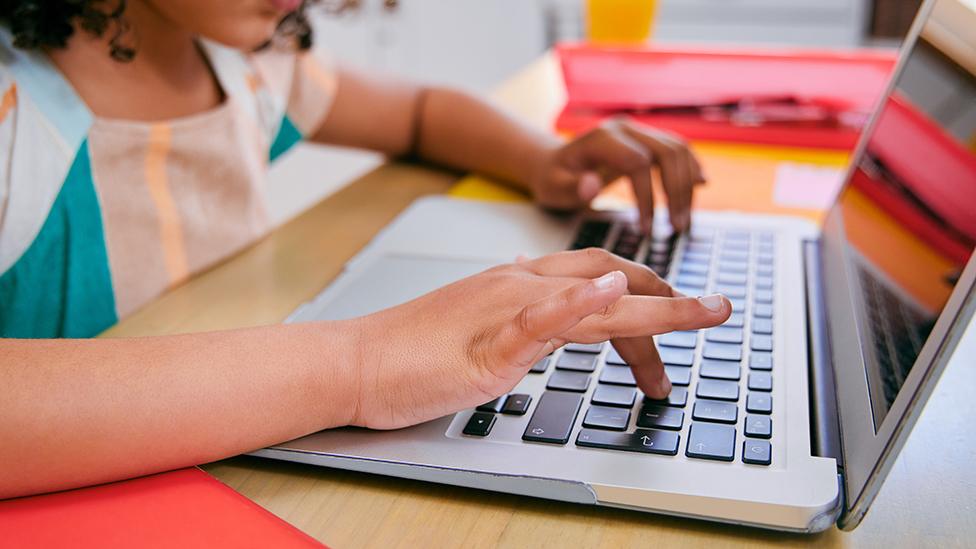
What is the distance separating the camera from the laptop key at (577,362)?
0.49 metres

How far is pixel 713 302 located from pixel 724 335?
10 cm

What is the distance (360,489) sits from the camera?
42 centimetres

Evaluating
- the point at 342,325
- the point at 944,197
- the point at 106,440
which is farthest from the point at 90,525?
the point at 944,197

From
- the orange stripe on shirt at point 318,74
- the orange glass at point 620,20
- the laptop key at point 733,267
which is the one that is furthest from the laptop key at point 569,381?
the orange glass at point 620,20

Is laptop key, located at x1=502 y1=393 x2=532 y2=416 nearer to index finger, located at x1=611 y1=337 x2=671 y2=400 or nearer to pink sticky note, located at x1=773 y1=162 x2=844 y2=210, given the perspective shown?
index finger, located at x1=611 y1=337 x2=671 y2=400

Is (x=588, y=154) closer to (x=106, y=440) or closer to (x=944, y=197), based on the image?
(x=944, y=197)

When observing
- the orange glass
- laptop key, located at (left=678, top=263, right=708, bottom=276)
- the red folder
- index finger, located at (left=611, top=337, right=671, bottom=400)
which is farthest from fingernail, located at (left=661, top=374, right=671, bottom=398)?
the orange glass

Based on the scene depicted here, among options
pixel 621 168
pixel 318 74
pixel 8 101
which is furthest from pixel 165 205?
pixel 621 168

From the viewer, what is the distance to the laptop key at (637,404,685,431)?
1.40ft

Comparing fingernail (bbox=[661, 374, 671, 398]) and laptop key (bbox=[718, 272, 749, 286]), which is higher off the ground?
fingernail (bbox=[661, 374, 671, 398])

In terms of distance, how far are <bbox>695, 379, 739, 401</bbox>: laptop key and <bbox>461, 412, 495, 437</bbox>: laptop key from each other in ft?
0.37

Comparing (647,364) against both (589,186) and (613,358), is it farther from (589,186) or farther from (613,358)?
(589,186)

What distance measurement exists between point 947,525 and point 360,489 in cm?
27

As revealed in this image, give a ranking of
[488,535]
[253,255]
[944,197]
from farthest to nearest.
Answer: [253,255] < [944,197] < [488,535]
